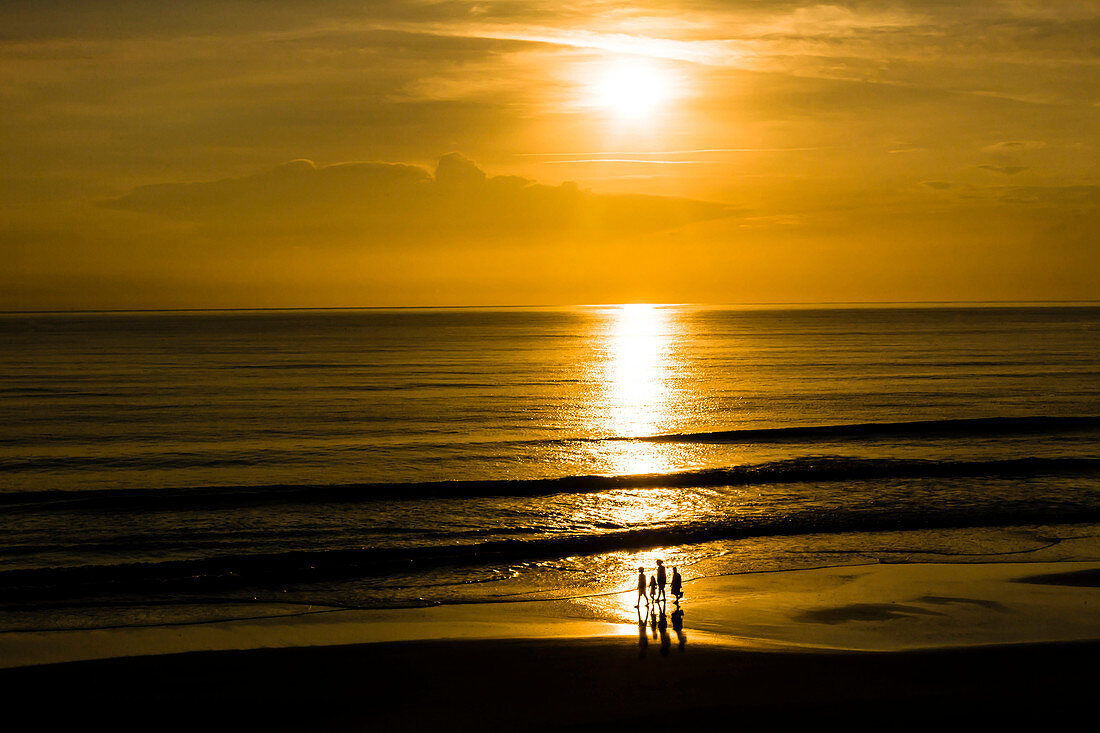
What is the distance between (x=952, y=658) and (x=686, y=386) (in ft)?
181

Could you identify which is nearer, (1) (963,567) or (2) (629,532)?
(1) (963,567)

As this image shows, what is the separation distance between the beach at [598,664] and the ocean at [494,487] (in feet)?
6.20

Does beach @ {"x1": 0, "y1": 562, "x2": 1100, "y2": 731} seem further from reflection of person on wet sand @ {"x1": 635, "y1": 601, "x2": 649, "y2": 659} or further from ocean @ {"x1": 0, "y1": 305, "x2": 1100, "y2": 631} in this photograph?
ocean @ {"x1": 0, "y1": 305, "x2": 1100, "y2": 631}

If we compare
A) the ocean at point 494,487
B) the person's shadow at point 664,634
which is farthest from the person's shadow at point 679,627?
the ocean at point 494,487

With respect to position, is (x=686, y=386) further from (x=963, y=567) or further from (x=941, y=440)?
(x=963, y=567)

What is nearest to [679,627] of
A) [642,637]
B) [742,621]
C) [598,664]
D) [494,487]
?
[642,637]

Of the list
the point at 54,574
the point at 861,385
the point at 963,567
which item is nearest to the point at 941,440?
the point at 963,567

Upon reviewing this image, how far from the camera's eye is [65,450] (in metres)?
37.6

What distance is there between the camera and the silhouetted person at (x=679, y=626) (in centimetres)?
1462

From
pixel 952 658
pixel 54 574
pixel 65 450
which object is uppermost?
pixel 65 450

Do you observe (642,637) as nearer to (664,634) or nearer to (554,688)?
(664,634)

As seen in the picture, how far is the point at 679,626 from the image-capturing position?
15148 mm

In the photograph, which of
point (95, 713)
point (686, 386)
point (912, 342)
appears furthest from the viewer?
point (912, 342)

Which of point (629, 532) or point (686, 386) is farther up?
point (686, 386)
